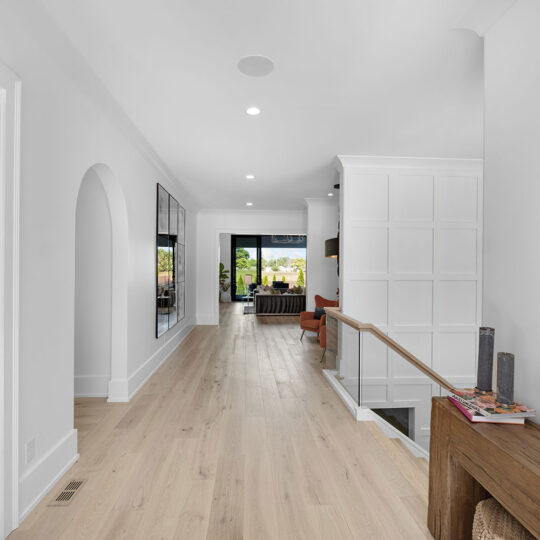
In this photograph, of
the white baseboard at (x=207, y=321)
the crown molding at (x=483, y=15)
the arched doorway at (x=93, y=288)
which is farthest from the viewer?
the white baseboard at (x=207, y=321)

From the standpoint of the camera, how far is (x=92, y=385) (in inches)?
144

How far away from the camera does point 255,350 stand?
589 cm

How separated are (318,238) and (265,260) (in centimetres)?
775

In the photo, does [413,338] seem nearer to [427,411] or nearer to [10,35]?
[427,411]

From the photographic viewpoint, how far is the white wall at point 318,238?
7.00m

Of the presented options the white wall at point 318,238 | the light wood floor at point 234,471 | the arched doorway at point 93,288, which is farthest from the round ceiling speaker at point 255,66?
the white wall at point 318,238

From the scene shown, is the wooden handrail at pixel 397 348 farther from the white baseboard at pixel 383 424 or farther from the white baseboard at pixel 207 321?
the white baseboard at pixel 207 321

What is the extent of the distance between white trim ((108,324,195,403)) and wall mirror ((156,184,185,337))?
28 centimetres

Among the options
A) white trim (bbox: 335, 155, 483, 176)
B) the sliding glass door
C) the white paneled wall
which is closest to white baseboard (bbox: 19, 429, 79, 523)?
the white paneled wall

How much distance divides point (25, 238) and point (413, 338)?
406 centimetres

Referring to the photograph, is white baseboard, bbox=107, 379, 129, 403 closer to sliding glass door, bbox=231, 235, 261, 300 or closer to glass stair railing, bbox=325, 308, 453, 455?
glass stair railing, bbox=325, 308, 453, 455

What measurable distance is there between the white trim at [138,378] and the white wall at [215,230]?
280cm

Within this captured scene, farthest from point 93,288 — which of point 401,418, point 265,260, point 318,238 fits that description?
point 265,260

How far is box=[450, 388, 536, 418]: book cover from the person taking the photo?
4.85 feet
